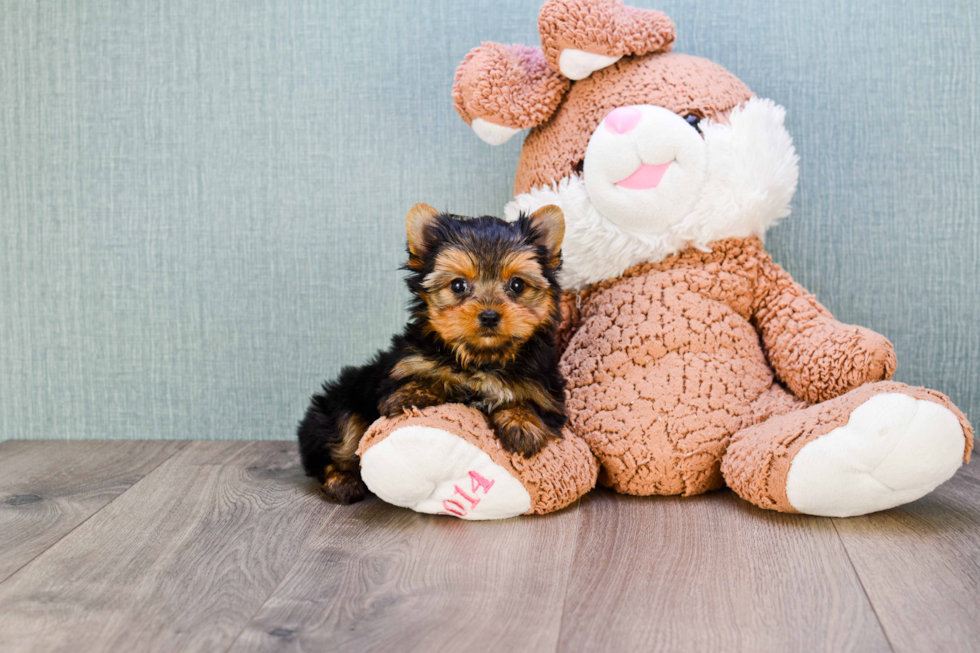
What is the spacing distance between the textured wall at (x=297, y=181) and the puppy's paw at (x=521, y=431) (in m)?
0.86

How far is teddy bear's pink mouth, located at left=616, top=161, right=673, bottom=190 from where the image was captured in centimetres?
180

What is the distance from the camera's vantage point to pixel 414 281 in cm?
167

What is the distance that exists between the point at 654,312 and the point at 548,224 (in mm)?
372

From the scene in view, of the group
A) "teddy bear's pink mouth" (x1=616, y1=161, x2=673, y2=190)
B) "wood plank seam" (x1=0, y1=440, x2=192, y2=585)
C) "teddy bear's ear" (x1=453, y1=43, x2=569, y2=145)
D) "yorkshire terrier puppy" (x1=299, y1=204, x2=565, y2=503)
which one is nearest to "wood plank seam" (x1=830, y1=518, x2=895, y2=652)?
"yorkshire terrier puppy" (x1=299, y1=204, x2=565, y2=503)

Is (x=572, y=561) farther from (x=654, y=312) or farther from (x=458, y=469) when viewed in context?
(x=654, y=312)

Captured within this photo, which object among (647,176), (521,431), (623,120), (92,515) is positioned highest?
(623,120)

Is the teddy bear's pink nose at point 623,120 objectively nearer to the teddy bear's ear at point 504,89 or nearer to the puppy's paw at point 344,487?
the teddy bear's ear at point 504,89

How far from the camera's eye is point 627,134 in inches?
69.9

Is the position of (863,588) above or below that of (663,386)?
below

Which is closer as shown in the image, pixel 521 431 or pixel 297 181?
pixel 521 431

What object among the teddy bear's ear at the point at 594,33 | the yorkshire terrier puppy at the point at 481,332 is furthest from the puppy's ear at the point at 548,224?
the teddy bear's ear at the point at 594,33

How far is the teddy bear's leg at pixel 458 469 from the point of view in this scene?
61.2 inches

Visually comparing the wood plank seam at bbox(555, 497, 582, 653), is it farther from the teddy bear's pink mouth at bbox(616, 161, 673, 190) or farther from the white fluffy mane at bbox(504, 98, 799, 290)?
the teddy bear's pink mouth at bbox(616, 161, 673, 190)

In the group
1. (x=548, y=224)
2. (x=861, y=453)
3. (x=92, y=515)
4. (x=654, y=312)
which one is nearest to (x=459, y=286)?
(x=548, y=224)
